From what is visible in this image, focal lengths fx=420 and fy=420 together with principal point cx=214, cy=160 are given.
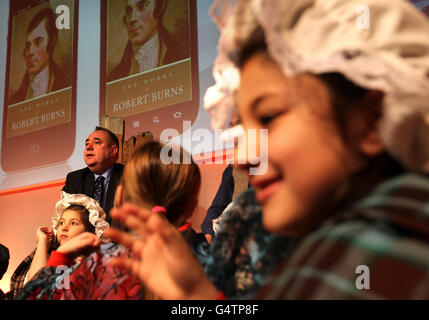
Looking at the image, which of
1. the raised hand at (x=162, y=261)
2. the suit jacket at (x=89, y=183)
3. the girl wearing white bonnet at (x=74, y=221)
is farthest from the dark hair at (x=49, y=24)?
the raised hand at (x=162, y=261)

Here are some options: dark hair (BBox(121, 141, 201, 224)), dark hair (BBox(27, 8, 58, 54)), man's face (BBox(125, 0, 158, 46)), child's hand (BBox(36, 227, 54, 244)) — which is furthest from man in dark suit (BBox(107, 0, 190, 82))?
dark hair (BBox(121, 141, 201, 224))

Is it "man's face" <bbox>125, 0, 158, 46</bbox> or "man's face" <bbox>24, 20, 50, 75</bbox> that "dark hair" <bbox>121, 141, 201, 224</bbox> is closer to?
"man's face" <bbox>125, 0, 158, 46</bbox>

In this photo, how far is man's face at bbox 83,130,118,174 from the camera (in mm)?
2418

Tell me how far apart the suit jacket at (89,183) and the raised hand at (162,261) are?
1879 millimetres

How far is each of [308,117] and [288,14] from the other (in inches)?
4.5

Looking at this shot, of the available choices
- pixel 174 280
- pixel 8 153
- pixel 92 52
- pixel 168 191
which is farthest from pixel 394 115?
pixel 8 153

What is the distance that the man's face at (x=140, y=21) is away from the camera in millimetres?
2729

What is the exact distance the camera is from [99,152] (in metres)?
2.42

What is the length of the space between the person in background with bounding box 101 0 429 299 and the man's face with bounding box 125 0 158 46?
2.39 m

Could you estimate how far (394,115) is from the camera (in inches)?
14.9

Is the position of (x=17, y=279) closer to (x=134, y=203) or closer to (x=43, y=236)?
(x=43, y=236)

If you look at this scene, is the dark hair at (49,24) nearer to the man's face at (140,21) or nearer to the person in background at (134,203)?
the man's face at (140,21)

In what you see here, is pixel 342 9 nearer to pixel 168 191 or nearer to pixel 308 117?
pixel 308 117

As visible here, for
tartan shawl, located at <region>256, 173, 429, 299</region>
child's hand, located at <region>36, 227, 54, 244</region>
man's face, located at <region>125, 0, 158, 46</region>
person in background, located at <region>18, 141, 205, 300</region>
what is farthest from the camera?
man's face, located at <region>125, 0, 158, 46</region>
